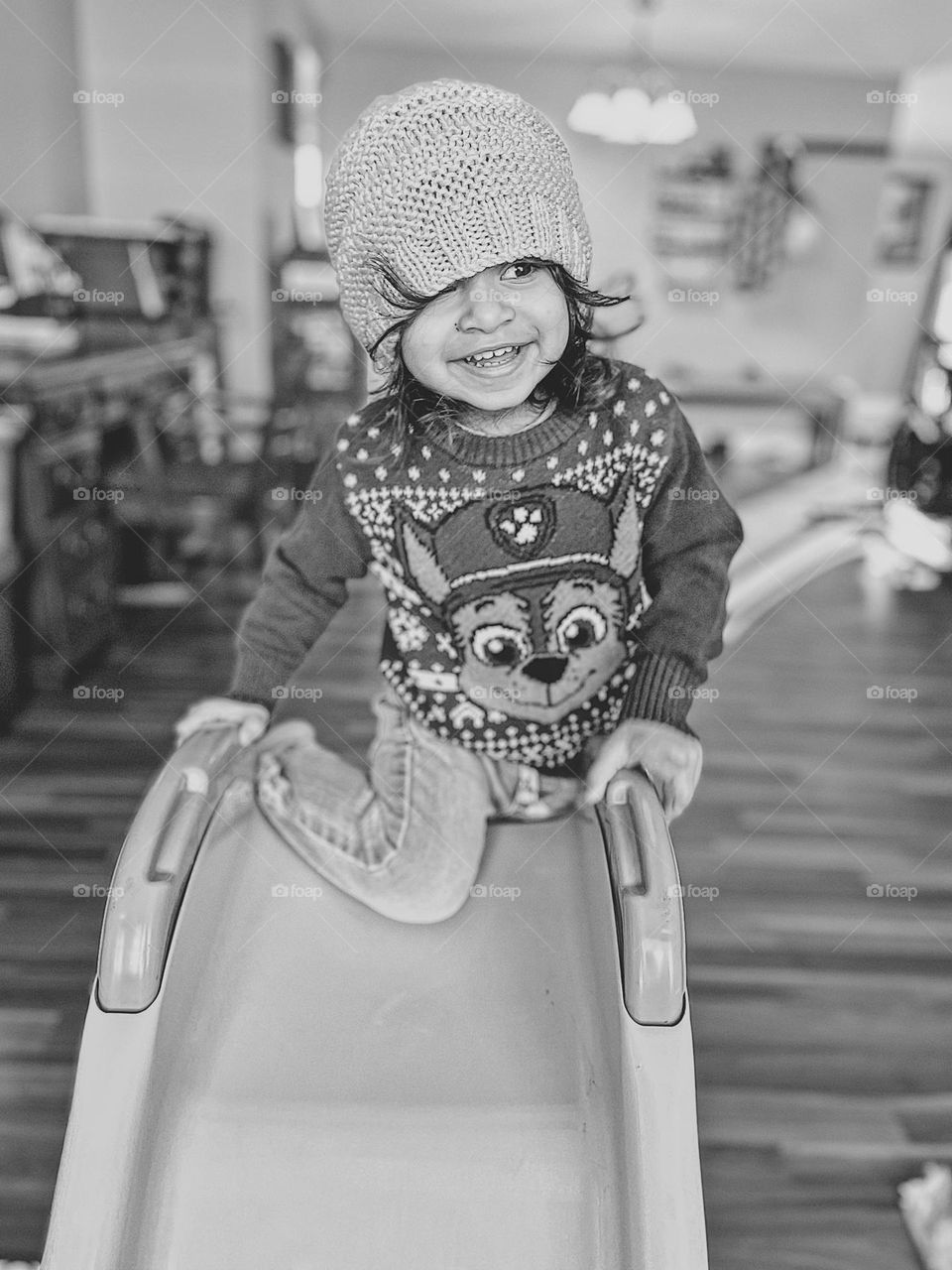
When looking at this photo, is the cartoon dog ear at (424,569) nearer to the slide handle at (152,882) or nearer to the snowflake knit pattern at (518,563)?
the snowflake knit pattern at (518,563)

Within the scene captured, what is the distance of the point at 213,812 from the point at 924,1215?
899 millimetres

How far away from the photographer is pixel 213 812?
84 centimetres

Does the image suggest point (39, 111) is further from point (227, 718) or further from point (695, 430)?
point (227, 718)

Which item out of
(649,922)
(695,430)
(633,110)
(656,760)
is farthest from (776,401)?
(649,922)

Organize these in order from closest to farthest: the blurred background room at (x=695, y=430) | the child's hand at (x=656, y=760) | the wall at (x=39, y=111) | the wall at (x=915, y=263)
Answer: the child's hand at (x=656, y=760)
the blurred background room at (x=695, y=430)
the wall at (x=39, y=111)
the wall at (x=915, y=263)

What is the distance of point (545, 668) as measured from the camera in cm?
94

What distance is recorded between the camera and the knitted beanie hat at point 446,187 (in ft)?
2.30

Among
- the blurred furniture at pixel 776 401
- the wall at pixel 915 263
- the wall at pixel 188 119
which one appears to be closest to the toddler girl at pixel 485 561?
the wall at pixel 188 119

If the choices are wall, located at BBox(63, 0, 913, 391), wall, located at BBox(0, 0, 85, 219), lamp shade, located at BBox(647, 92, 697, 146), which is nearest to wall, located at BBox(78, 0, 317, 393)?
wall, located at BBox(63, 0, 913, 391)

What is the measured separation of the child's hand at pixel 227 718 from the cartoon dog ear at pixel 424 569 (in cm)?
19

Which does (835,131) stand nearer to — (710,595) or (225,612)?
(225,612)

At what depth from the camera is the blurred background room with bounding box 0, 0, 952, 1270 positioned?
4.36 feet

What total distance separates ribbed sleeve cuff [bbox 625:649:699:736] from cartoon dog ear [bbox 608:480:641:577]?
9 cm

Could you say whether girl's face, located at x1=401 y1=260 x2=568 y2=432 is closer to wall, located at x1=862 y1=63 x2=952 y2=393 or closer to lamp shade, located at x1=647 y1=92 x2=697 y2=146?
lamp shade, located at x1=647 y1=92 x2=697 y2=146
